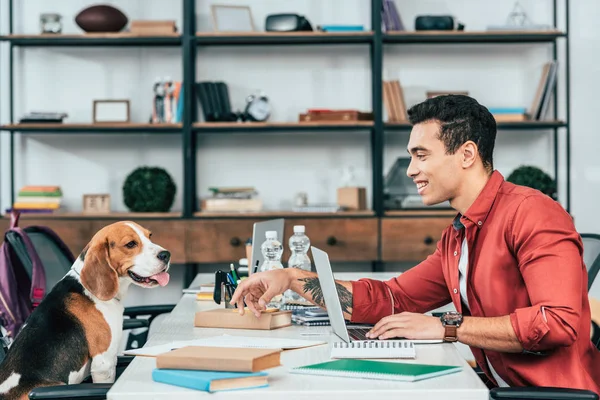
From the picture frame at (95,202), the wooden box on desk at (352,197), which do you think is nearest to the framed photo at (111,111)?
the picture frame at (95,202)

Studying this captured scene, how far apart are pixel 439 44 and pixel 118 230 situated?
2.90 m

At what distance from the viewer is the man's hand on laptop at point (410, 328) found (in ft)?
5.47

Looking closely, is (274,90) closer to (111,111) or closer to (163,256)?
(111,111)

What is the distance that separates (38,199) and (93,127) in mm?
488

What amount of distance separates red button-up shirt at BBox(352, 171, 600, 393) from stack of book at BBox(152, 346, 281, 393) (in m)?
0.54

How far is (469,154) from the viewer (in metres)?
1.82

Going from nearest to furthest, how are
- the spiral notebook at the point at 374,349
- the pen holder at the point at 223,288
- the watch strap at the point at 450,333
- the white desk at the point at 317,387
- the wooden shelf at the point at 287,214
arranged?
the white desk at the point at 317,387 → the spiral notebook at the point at 374,349 → the watch strap at the point at 450,333 → the pen holder at the point at 223,288 → the wooden shelf at the point at 287,214

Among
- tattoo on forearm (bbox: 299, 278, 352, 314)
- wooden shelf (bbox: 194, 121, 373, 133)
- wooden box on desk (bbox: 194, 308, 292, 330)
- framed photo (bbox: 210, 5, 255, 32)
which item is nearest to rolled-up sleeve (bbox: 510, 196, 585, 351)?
tattoo on forearm (bbox: 299, 278, 352, 314)

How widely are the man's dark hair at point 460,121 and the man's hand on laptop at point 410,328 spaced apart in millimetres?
388

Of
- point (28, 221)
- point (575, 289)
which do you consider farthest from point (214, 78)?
point (575, 289)

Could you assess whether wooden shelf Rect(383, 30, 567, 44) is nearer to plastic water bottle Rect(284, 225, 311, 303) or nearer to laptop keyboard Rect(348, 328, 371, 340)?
plastic water bottle Rect(284, 225, 311, 303)

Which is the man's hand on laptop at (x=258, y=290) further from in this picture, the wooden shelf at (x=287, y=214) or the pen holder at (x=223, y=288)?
the wooden shelf at (x=287, y=214)

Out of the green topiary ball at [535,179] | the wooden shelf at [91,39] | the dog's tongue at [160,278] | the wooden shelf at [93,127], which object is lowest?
the dog's tongue at [160,278]

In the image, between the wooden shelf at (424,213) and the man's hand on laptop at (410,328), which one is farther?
the wooden shelf at (424,213)
